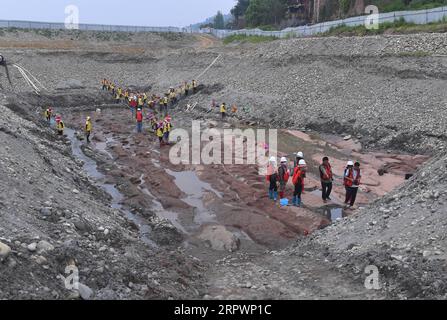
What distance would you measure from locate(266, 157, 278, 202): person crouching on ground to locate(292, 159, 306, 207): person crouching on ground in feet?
2.33

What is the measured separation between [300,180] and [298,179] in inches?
3.6

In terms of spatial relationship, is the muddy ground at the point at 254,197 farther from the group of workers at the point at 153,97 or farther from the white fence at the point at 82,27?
the white fence at the point at 82,27

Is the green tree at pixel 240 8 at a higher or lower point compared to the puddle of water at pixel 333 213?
higher

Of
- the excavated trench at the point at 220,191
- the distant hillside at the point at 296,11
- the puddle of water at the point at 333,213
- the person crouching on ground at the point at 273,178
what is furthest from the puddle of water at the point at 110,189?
the distant hillside at the point at 296,11

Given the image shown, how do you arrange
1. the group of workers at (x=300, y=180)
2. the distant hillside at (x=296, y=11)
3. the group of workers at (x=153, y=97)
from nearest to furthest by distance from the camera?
1. the group of workers at (x=300, y=180)
2. the group of workers at (x=153, y=97)
3. the distant hillside at (x=296, y=11)

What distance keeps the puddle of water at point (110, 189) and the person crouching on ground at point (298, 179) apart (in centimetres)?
Answer: 442

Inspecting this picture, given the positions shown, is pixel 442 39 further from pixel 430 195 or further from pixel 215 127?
pixel 430 195

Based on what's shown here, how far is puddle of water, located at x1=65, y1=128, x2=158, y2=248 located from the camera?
1230cm

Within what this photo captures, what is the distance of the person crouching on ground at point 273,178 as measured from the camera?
45.3 feet

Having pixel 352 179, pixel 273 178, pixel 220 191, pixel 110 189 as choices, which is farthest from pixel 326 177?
pixel 110 189

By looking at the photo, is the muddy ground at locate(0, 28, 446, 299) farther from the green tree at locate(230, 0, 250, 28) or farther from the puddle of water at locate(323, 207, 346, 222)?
the green tree at locate(230, 0, 250, 28)
